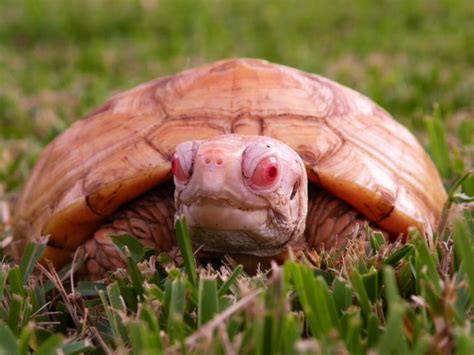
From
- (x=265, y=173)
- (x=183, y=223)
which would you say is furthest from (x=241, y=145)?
(x=183, y=223)

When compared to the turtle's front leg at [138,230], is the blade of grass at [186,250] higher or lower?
higher

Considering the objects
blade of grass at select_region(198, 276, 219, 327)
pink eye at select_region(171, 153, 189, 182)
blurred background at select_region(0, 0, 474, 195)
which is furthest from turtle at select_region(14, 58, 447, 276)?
blurred background at select_region(0, 0, 474, 195)

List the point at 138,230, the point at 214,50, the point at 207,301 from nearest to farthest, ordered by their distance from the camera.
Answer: the point at 207,301 → the point at 138,230 → the point at 214,50

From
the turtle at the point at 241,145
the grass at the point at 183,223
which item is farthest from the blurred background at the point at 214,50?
the turtle at the point at 241,145

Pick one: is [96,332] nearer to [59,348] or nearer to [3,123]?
[59,348]

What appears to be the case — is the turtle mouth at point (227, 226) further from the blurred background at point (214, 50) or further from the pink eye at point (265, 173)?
the blurred background at point (214, 50)

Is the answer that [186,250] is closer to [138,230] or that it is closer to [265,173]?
[265,173]
